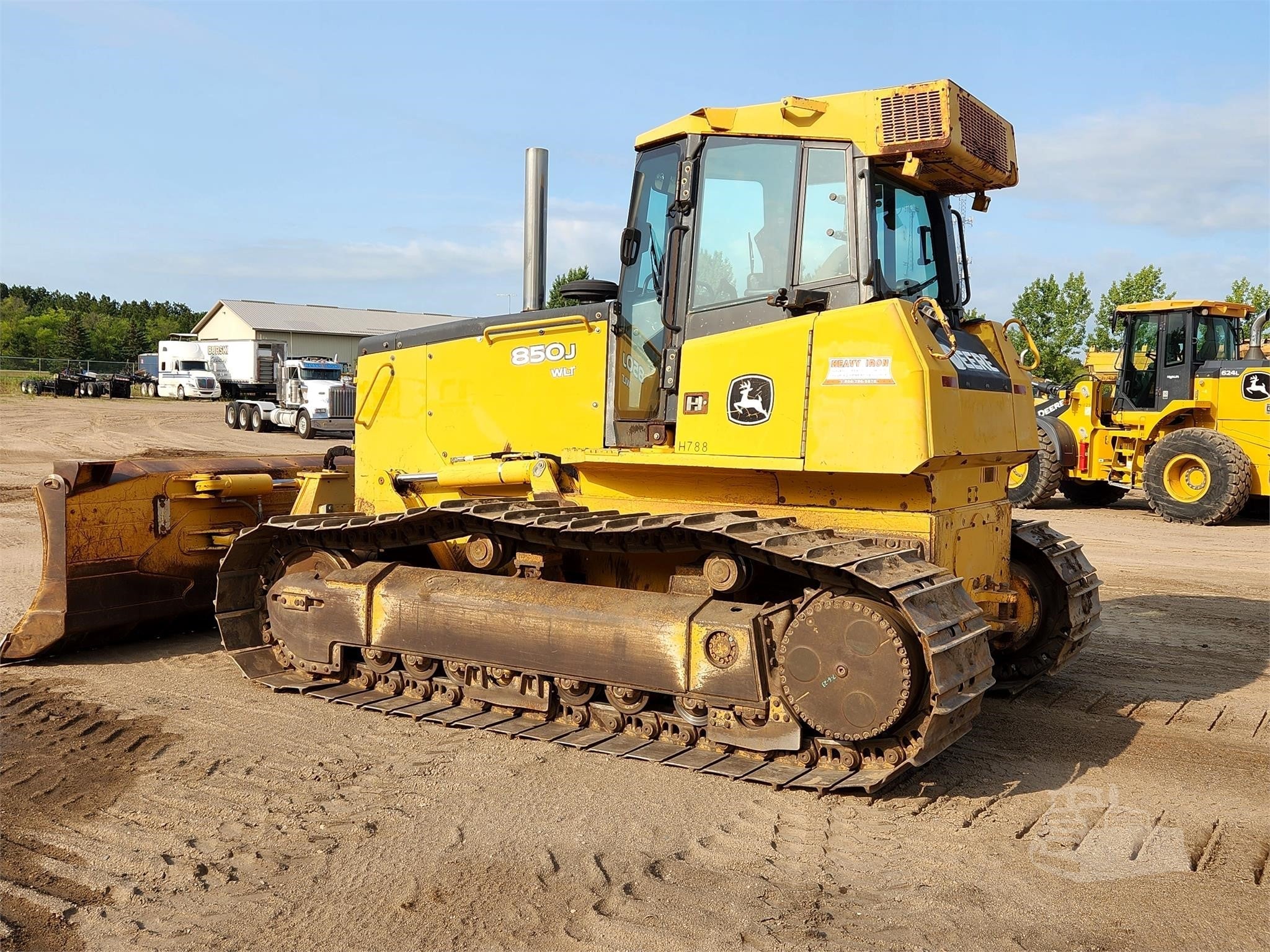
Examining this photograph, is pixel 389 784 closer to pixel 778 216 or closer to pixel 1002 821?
pixel 1002 821

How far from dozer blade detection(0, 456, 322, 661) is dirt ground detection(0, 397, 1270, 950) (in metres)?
0.45

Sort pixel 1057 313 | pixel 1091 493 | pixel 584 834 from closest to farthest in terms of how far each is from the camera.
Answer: pixel 584 834
pixel 1091 493
pixel 1057 313

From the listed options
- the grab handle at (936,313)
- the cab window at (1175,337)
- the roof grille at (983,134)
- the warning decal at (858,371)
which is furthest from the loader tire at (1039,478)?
the warning decal at (858,371)

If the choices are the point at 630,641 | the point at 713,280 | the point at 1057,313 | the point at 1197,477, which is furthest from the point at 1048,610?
the point at 1057,313

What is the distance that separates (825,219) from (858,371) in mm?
949

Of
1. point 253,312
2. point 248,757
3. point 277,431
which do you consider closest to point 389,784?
point 248,757

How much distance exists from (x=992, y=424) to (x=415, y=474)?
3.64 meters

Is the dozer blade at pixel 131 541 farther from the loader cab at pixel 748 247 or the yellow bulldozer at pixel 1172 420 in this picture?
the yellow bulldozer at pixel 1172 420

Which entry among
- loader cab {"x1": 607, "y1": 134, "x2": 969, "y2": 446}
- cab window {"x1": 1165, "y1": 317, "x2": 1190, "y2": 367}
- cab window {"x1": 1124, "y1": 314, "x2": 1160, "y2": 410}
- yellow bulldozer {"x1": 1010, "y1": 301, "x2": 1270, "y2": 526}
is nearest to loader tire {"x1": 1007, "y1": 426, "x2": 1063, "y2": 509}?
yellow bulldozer {"x1": 1010, "y1": 301, "x2": 1270, "y2": 526}

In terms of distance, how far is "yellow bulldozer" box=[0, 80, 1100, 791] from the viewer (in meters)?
5.08

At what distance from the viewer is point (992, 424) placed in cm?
587

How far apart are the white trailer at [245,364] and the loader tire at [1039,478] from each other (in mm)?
31710

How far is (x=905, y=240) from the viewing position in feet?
19.7

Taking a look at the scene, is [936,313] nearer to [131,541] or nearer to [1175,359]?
[131,541]
